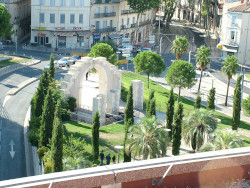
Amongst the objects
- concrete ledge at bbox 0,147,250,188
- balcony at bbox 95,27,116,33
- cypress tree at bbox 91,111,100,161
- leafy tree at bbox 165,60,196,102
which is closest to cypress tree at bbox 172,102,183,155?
cypress tree at bbox 91,111,100,161

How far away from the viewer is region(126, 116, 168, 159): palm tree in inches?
1702

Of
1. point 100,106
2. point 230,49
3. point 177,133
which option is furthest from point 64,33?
point 177,133

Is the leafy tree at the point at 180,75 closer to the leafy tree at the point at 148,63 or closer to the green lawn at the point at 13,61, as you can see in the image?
the leafy tree at the point at 148,63

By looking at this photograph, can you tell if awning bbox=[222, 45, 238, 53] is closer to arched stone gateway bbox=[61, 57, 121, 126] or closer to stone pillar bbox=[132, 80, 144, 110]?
stone pillar bbox=[132, 80, 144, 110]

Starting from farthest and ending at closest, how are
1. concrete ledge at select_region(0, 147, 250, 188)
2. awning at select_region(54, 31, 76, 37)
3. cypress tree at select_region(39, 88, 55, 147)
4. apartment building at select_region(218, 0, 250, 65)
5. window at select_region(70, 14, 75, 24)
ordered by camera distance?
window at select_region(70, 14, 75, 24) < awning at select_region(54, 31, 76, 37) < apartment building at select_region(218, 0, 250, 65) < cypress tree at select_region(39, 88, 55, 147) < concrete ledge at select_region(0, 147, 250, 188)

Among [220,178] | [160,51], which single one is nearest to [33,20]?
[160,51]

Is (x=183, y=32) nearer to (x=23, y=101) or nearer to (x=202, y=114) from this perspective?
(x=23, y=101)

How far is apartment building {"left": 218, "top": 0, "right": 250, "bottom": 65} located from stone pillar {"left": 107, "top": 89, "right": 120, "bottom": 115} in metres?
50.2

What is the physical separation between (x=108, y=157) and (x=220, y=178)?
97.7ft

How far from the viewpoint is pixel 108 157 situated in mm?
45312

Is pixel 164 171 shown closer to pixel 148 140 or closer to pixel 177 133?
pixel 148 140

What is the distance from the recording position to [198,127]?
49.8 meters

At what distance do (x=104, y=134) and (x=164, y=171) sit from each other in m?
40.9

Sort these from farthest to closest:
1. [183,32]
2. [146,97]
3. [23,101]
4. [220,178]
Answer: [183,32] → [146,97] → [23,101] → [220,178]
